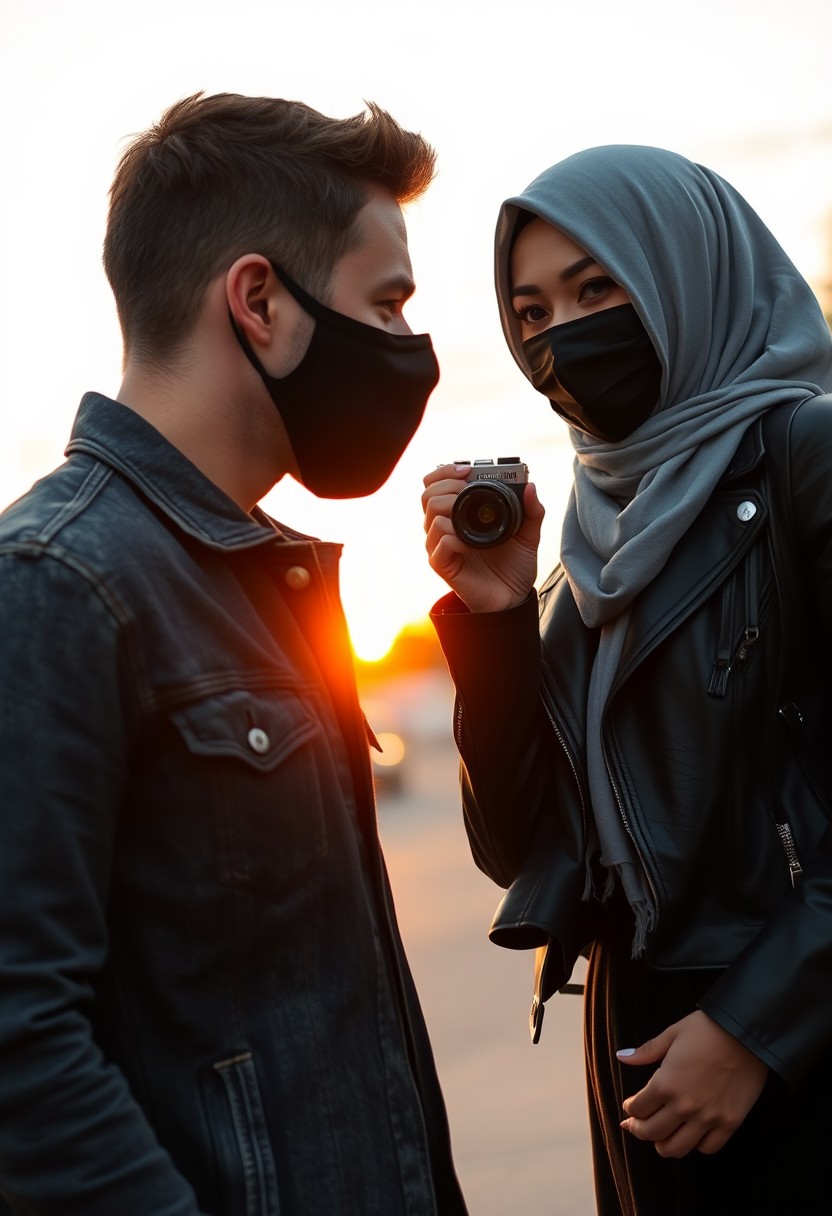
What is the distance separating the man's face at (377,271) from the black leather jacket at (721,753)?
726 mm

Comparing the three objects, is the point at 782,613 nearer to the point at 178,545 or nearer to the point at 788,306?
the point at 788,306

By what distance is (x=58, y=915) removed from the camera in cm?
144

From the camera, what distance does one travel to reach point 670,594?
8.11 ft

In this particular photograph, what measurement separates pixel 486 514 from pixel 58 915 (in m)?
1.45

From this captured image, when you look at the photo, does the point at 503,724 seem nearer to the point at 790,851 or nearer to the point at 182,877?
the point at 790,851

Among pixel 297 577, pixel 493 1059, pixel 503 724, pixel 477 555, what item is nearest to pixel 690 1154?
pixel 503 724

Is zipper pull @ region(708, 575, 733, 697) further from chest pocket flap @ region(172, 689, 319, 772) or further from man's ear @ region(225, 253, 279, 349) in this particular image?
man's ear @ region(225, 253, 279, 349)

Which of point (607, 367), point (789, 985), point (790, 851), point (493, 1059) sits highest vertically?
point (607, 367)

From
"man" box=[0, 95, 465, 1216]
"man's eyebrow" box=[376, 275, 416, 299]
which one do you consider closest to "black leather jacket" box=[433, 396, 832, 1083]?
"man" box=[0, 95, 465, 1216]

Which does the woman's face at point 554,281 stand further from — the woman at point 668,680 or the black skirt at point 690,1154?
the black skirt at point 690,1154

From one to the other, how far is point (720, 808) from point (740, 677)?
0.23 m

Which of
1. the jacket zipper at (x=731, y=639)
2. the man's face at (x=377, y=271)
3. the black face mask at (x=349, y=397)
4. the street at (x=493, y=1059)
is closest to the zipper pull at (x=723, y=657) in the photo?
the jacket zipper at (x=731, y=639)

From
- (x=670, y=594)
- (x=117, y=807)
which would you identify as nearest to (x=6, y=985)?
(x=117, y=807)

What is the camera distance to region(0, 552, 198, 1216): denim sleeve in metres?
1.42
